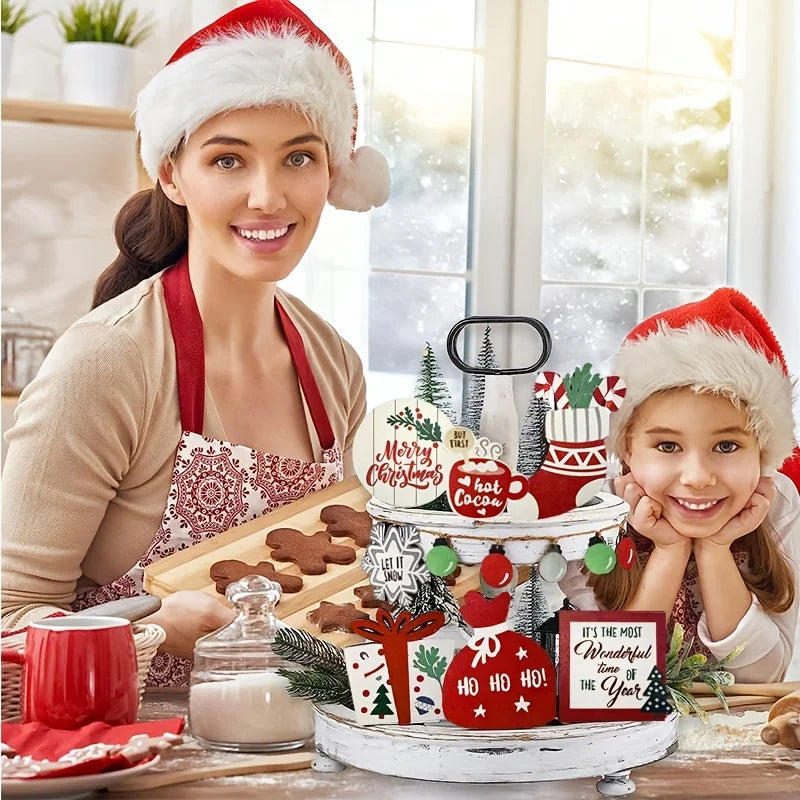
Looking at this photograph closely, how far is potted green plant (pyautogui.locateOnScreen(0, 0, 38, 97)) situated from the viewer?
1585 mm

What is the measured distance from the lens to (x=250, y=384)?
5.09 ft

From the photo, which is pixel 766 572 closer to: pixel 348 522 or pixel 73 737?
pixel 348 522

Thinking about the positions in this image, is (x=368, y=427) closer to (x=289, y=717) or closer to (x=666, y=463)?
(x=289, y=717)

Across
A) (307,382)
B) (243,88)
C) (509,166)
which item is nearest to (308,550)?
(307,382)

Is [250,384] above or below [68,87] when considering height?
below

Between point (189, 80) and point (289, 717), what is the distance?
880 millimetres

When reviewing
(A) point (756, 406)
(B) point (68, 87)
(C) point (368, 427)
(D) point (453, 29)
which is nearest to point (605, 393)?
(C) point (368, 427)

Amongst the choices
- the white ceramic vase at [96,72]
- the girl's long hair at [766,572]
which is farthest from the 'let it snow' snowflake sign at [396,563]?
the white ceramic vase at [96,72]

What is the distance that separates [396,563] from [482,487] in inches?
5.0

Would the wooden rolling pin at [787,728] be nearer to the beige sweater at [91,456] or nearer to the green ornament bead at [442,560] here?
the green ornament bead at [442,560]

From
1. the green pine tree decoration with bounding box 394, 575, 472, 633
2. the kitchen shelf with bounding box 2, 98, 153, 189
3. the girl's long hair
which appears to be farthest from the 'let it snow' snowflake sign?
the kitchen shelf with bounding box 2, 98, 153, 189

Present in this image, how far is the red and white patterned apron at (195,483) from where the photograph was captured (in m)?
1.47

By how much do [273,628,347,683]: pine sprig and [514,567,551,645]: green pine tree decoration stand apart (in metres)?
0.19

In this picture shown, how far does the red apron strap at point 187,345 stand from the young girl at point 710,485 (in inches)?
22.2
